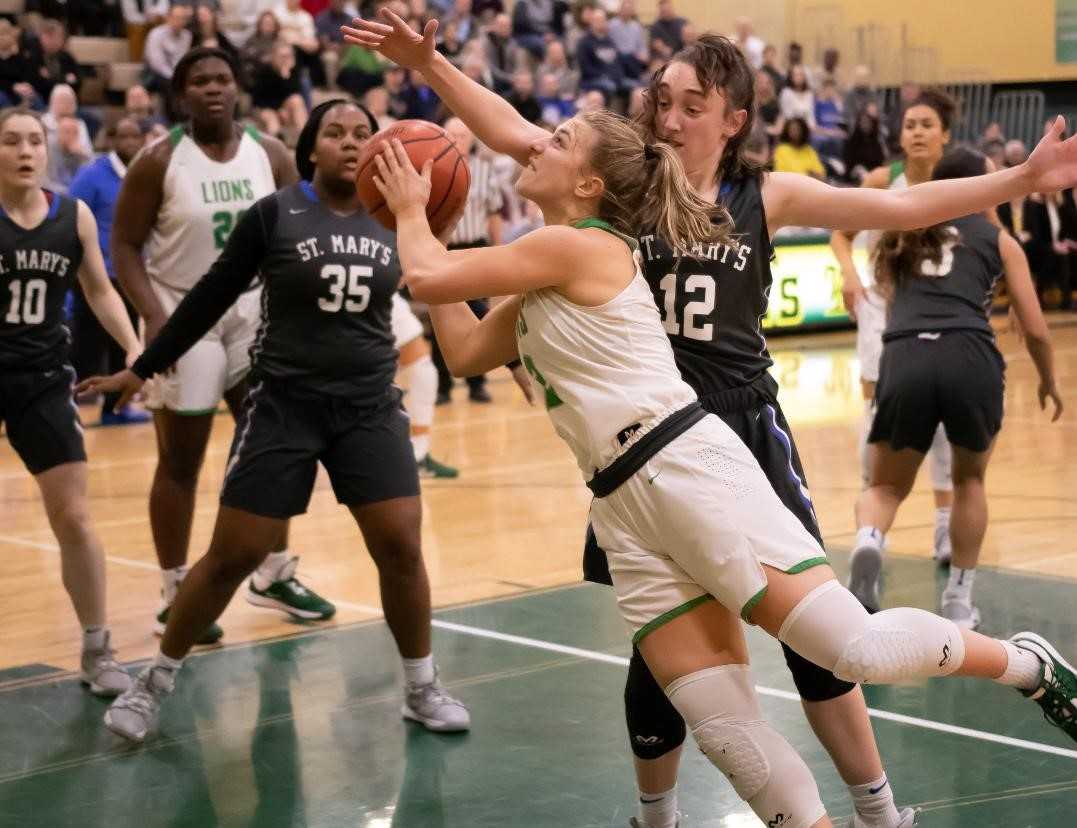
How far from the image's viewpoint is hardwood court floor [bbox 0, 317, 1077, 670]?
6984 millimetres

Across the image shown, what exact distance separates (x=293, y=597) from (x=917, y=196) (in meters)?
3.62

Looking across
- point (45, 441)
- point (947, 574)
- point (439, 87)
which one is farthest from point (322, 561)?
point (439, 87)

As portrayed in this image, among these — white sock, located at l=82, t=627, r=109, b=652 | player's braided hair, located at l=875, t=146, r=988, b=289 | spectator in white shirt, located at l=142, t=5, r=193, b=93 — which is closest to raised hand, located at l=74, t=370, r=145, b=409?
white sock, located at l=82, t=627, r=109, b=652

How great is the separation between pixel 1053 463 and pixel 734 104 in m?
6.47

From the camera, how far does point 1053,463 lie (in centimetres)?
983

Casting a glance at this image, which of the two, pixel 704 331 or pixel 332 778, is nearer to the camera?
pixel 704 331

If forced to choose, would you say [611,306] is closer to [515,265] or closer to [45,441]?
[515,265]

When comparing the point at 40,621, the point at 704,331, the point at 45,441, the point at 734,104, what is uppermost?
the point at 734,104

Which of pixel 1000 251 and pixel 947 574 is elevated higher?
pixel 1000 251

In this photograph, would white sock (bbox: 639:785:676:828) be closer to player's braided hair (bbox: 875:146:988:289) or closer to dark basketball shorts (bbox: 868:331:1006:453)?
dark basketball shorts (bbox: 868:331:1006:453)

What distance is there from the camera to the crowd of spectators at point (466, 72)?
15.3 metres

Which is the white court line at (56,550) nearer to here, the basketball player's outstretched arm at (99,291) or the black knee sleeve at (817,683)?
the basketball player's outstretched arm at (99,291)

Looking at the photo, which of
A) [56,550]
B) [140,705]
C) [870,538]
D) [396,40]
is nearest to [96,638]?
[140,705]

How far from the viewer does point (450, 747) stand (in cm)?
512
